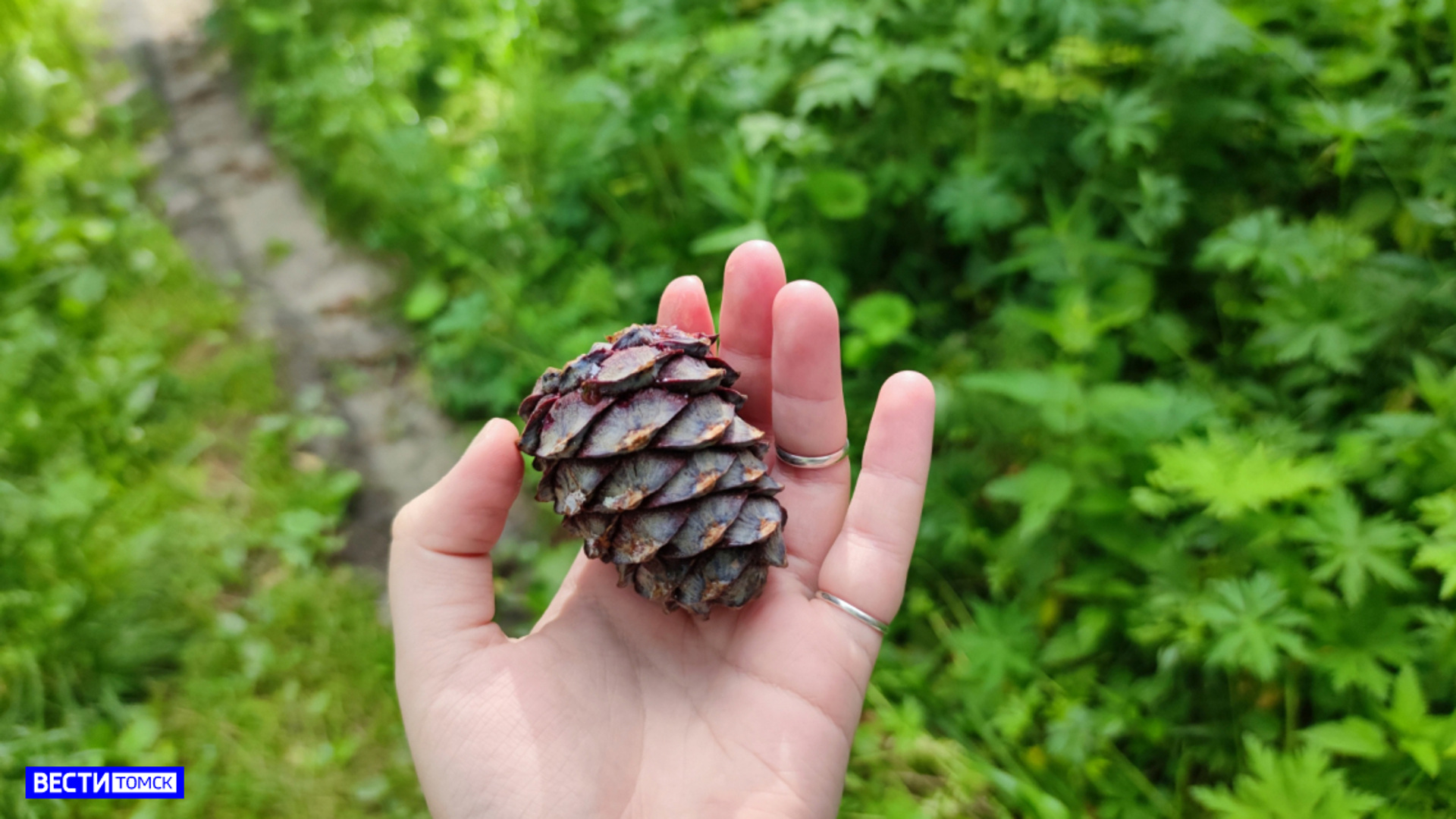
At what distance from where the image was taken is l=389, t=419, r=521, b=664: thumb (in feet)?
5.68

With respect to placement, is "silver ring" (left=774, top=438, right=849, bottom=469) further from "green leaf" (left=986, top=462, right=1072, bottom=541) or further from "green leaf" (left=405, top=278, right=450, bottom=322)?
"green leaf" (left=405, top=278, right=450, bottom=322)

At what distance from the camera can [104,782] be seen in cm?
263

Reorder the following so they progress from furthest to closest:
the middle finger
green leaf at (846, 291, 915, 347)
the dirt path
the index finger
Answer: the dirt path
green leaf at (846, 291, 915, 347)
the index finger
the middle finger

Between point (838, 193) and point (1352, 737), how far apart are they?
6.92 ft

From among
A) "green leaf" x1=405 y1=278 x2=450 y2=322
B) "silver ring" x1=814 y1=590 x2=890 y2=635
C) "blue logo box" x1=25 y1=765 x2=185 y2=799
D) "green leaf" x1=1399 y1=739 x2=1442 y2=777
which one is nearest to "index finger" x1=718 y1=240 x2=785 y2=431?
"silver ring" x1=814 y1=590 x2=890 y2=635

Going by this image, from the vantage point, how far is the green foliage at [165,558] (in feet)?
8.75

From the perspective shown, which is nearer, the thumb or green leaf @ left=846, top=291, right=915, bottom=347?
the thumb

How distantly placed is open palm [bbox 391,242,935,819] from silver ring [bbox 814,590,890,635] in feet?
0.05

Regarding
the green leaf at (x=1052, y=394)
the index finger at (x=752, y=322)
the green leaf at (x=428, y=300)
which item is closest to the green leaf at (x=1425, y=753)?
the green leaf at (x=1052, y=394)

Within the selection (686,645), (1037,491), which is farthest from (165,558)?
(1037,491)

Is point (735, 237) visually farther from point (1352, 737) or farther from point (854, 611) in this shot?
point (1352, 737)

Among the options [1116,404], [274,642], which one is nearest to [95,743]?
[274,642]

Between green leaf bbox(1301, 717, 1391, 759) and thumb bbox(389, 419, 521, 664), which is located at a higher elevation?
thumb bbox(389, 419, 521, 664)

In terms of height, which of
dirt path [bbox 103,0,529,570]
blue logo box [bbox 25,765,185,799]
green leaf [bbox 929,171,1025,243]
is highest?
green leaf [bbox 929,171,1025,243]
